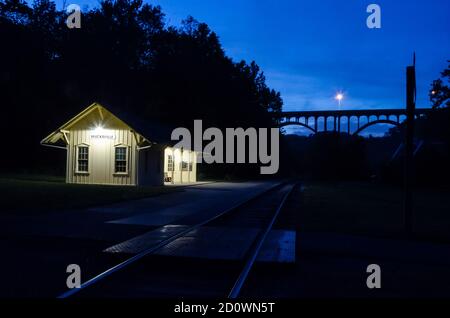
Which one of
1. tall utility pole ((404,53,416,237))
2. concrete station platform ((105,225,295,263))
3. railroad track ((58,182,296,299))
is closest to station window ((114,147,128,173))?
concrete station platform ((105,225,295,263))

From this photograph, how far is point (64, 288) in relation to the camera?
20.2 feet

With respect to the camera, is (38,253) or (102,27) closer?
(38,253)

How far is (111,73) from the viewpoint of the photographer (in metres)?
57.2

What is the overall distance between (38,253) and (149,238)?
82.0 inches

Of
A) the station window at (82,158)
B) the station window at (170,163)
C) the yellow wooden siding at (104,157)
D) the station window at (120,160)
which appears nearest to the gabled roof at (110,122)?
the yellow wooden siding at (104,157)

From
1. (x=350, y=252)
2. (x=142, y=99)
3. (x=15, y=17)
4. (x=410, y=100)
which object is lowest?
(x=350, y=252)

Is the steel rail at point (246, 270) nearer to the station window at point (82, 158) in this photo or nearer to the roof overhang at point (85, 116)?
the roof overhang at point (85, 116)

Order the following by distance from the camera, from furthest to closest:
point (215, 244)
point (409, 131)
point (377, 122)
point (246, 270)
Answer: point (377, 122) → point (409, 131) → point (215, 244) → point (246, 270)

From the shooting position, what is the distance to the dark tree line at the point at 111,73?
148 ft

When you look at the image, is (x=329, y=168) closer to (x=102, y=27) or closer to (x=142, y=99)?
(x=142, y=99)

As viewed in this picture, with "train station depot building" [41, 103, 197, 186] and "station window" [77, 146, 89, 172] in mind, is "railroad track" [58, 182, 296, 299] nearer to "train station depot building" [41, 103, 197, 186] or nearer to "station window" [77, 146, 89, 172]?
"train station depot building" [41, 103, 197, 186]

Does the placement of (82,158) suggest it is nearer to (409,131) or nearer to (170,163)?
(170,163)

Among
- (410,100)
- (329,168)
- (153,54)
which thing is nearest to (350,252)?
(410,100)

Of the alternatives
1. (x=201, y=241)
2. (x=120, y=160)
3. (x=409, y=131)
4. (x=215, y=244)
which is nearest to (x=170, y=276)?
(x=215, y=244)
